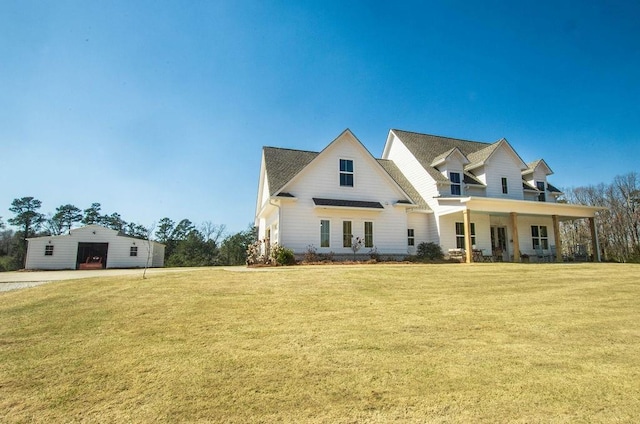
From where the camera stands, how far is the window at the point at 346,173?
19.8 m

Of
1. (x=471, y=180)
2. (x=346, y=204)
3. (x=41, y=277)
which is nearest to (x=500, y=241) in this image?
(x=471, y=180)

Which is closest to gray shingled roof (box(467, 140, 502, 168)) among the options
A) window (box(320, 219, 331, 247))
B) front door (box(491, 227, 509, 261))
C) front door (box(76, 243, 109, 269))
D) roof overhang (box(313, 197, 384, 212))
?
front door (box(491, 227, 509, 261))

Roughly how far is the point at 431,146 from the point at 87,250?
31788 mm

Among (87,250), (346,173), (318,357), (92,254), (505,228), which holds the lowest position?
(318,357)

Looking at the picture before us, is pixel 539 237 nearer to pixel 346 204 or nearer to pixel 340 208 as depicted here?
pixel 346 204

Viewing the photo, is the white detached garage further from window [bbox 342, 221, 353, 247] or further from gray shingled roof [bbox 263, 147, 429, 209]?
window [bbox 342, 221, 353, 247]

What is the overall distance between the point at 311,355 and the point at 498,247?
73.4ft

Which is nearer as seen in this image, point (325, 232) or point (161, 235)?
point (325, 232)

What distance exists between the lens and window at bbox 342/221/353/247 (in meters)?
19.0

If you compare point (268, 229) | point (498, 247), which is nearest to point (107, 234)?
point (268, 229)

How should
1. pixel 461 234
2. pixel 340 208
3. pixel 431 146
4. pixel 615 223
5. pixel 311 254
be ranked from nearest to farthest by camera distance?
pixel 311 254, pixel 340 208, pixel 461 234, pixel 431 146, pixel 615 223

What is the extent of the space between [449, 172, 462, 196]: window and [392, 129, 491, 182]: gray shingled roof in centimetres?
80

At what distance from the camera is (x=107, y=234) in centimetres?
3028

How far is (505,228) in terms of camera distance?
920 inches
